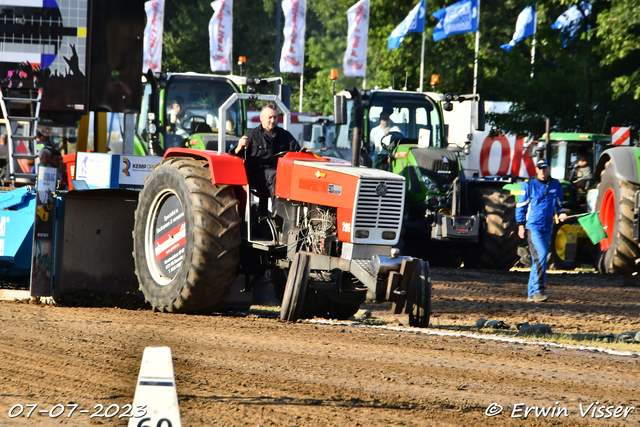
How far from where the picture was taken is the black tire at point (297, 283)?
23.2ft

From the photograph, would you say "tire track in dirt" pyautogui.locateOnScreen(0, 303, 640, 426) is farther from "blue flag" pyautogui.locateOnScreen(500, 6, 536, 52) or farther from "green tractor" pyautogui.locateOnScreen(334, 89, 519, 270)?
"blue flag" pyautogui.locateOnScreen(500, 6, 536, 52)

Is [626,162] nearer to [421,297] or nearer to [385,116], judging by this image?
[385,116]

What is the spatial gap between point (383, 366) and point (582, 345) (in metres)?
2.27

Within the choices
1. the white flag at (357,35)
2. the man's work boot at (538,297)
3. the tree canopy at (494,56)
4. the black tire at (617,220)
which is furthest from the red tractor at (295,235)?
the white flag at (357,35)

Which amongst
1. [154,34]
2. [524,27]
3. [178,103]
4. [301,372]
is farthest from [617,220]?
[154,34]

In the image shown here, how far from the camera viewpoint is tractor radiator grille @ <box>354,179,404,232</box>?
23.2 feet

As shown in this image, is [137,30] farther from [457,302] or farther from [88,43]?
[457,302]

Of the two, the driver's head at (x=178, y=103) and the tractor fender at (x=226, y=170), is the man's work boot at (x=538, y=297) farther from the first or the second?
the driver's head at (x=178, y=103)

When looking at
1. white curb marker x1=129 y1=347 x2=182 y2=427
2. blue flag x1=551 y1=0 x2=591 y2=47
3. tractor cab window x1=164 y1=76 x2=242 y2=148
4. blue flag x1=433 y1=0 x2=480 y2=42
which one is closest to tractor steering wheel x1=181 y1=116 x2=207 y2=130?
tractor cab window x1=164 y1=76 x2=242 y2=148

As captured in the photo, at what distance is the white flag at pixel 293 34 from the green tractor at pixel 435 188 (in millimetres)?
14496

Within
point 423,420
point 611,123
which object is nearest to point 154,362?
point 423,420

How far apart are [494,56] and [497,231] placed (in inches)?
616

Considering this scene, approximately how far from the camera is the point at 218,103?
13.2 meters

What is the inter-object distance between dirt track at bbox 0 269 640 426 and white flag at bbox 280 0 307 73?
21134 mm
